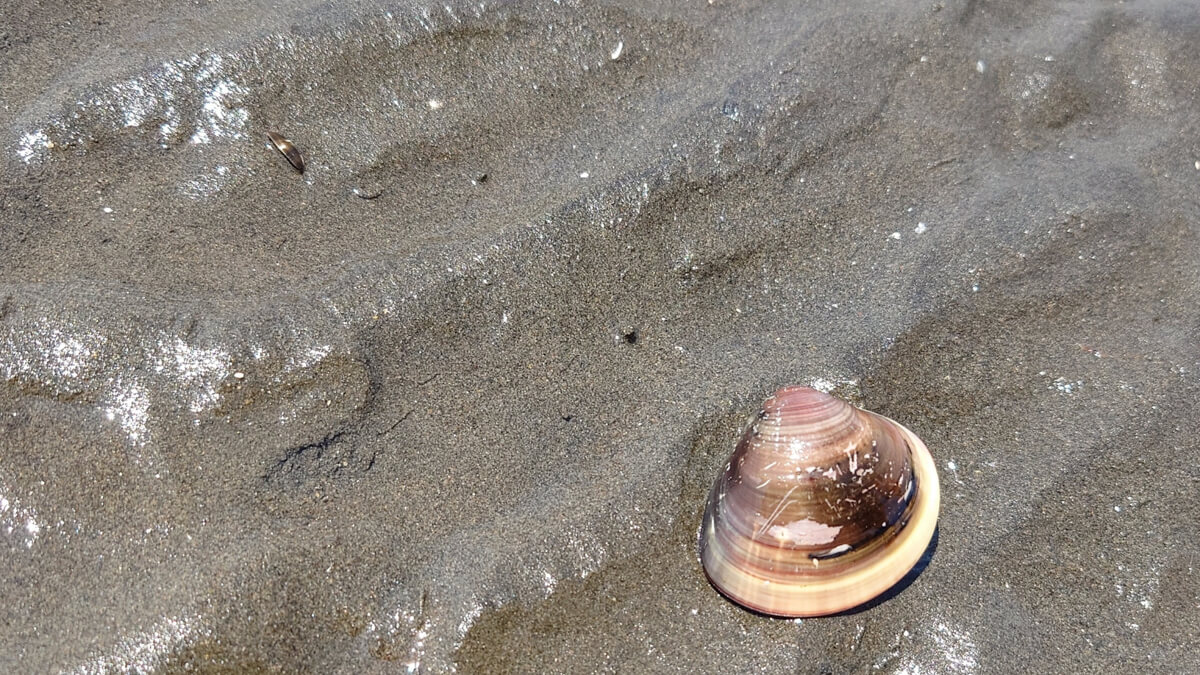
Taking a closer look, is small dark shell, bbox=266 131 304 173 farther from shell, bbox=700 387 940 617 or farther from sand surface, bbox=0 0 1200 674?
shell, bbox=700 387 940 617

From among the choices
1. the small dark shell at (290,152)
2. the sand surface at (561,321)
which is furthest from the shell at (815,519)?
the small dark shell at (290,152)

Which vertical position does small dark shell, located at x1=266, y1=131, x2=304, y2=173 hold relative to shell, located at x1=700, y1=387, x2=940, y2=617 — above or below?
above

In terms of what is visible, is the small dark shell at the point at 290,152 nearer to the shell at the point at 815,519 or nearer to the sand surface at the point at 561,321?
the sand surface at the point at 561,321

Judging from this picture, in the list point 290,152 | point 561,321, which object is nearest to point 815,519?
point 561,321

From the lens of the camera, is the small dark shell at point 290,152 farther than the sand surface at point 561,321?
Yes

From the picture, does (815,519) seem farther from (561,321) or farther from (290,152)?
(290,152)

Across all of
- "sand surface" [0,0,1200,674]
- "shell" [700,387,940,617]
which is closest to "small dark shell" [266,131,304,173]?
"sand surface" [0,0,1200,674]
